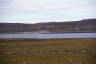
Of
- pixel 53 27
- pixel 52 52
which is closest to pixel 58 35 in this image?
pixel 53 27

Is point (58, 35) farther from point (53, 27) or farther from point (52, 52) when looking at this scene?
point (52, 52)

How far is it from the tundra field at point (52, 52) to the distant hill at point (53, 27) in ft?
0.72

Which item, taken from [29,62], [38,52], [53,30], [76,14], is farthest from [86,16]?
[29,62]

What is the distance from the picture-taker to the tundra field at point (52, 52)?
12.3 feet

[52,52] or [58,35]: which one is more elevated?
[58,35]

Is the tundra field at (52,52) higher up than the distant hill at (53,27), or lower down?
lower down

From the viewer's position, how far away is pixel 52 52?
3.82m

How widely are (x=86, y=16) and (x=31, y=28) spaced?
1315 millimetres

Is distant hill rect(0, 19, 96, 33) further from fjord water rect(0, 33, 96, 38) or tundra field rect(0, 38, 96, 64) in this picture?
Result: tundra field rect(0, 38, 96, 64)

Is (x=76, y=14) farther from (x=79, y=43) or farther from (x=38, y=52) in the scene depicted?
(x=38, y=52)

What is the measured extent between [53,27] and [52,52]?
600 millimetres

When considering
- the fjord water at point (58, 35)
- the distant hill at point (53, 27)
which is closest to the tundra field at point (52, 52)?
the fjord water at point (58, 35)

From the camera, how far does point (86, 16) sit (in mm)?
3869

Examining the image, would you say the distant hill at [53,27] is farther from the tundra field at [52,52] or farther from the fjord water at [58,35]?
the tundra field at [52,52]
